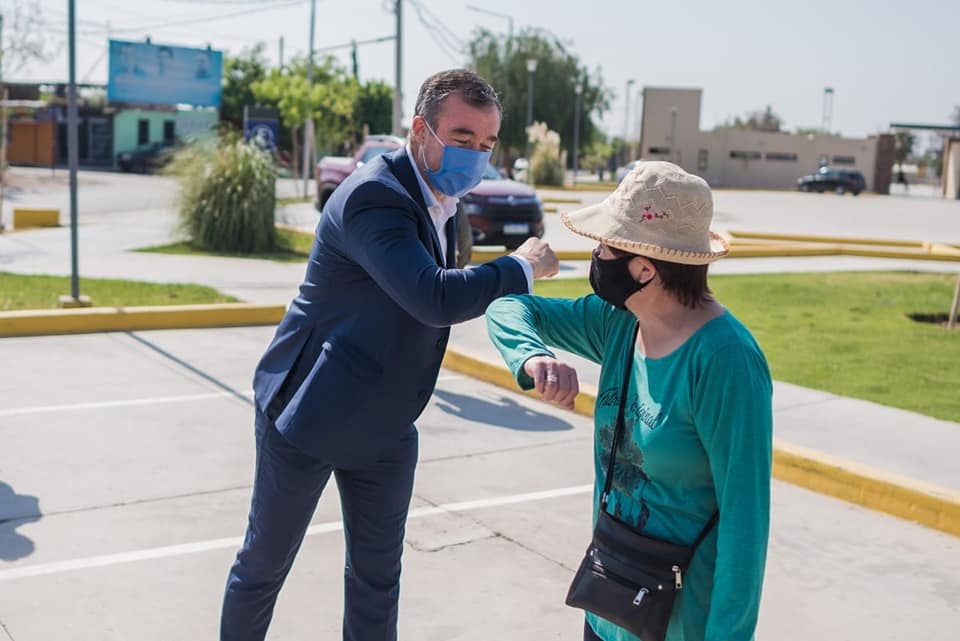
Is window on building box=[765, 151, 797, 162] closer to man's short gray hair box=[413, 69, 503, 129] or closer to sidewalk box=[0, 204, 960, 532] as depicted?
sidewalk box=[0, 204, 960, 532]

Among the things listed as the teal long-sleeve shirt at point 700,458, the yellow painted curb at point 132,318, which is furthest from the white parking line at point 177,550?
the yellow painted curb at point 132,318

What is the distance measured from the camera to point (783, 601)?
4.53m

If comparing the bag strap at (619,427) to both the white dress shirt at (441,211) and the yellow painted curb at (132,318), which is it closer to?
the white dress shirt at (441,211)

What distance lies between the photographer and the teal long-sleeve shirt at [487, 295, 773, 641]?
7.08 feet

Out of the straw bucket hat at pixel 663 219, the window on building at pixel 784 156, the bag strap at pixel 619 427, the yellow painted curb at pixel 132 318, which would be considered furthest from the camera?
the window on building at pixel 784 156

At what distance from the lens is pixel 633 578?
227 centimetres

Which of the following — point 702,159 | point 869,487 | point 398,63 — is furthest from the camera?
point 702,159

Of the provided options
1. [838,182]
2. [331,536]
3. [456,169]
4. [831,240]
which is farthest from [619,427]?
[838,182]

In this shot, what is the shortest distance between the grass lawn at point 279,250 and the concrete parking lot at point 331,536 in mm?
8770

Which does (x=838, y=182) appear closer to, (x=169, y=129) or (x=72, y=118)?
(x=169, y=129)

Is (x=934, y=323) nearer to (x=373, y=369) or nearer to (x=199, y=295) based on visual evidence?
(x=199, y=295)

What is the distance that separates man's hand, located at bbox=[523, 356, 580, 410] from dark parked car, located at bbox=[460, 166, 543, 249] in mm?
14515

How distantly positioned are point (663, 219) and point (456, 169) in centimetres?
88

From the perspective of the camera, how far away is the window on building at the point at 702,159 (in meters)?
70.1
